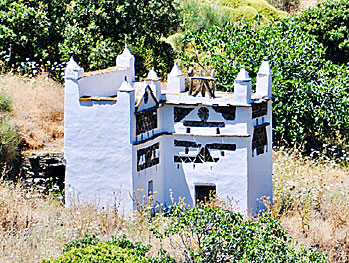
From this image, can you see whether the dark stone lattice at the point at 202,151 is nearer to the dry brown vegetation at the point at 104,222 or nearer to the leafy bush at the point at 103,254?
the dry brown vegetation at the point at 104,222

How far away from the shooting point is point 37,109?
23.2m

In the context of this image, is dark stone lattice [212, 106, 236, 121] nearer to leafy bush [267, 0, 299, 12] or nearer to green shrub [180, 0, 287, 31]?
green shrub [180, 0, 287, 31]

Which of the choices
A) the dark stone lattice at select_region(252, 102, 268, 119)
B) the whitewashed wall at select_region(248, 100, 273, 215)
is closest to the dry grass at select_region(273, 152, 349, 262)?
the whitewashed wall at select_region(248, 100, 273, 215)

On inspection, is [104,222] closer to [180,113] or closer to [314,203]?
[180,113]

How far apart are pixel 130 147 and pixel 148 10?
11.1 meters

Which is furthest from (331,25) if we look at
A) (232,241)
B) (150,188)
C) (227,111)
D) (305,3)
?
(232,241)

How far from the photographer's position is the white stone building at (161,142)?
17.8 metres

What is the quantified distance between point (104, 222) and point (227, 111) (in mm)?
4368

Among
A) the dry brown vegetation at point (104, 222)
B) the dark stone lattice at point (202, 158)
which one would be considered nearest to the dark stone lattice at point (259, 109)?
the dark stone lattice at point (202, 158)

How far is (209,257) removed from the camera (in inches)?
544

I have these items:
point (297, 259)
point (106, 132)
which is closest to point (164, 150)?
point (106, 132)

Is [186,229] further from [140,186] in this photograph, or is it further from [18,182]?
[18,182]

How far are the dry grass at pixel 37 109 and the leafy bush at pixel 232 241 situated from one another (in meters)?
8.17

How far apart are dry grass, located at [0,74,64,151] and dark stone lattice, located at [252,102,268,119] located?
614 centimetres
